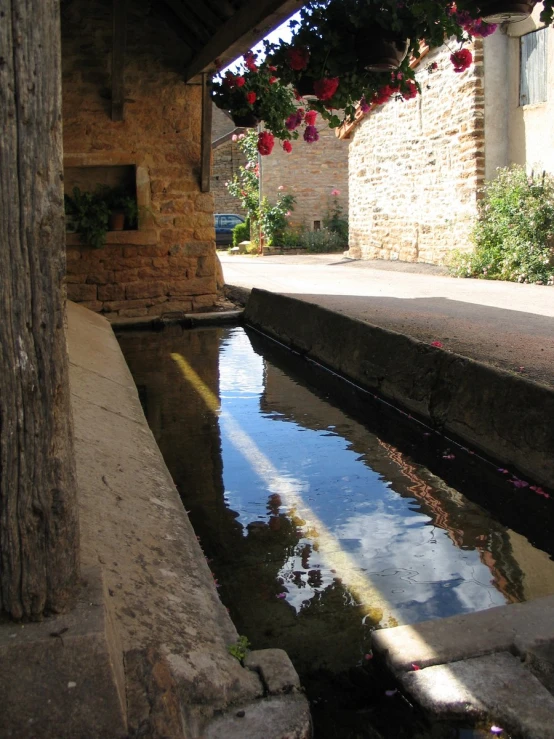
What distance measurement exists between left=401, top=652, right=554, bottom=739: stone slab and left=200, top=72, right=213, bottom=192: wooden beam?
22.8 ft

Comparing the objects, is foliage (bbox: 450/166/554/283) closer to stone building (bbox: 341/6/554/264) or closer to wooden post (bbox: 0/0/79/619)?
stone building (bbox: 341/6/554/264)

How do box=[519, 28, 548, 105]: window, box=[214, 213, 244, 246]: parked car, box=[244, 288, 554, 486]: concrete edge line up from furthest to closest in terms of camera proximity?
box=[214, 213, 244, 246]: parked car → box=[519, 28, 548, 105]: window → box=[244, 288, 554, 486]: concrete edge

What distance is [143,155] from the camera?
8305 mm

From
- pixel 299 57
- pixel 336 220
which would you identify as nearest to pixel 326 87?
pixel 299 57

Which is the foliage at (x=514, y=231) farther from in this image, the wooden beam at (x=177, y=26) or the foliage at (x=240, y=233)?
the foliage at (x=240, y=233)

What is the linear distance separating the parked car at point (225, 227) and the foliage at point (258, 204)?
350 centimetres

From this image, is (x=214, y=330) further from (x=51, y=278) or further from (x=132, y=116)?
(x=51, y=278)

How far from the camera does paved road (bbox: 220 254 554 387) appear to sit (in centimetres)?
473

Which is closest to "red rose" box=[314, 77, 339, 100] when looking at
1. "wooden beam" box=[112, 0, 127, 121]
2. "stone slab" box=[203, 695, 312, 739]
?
"wooden beam" box=[112, 0, 127, 121]

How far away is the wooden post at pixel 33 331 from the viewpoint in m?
1.44

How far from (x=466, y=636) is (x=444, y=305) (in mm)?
5812

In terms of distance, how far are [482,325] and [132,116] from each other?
14.8 feet

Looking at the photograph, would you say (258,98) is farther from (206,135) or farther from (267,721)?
(267,721)

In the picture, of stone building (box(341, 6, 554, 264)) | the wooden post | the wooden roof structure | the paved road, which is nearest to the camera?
the wooden post
